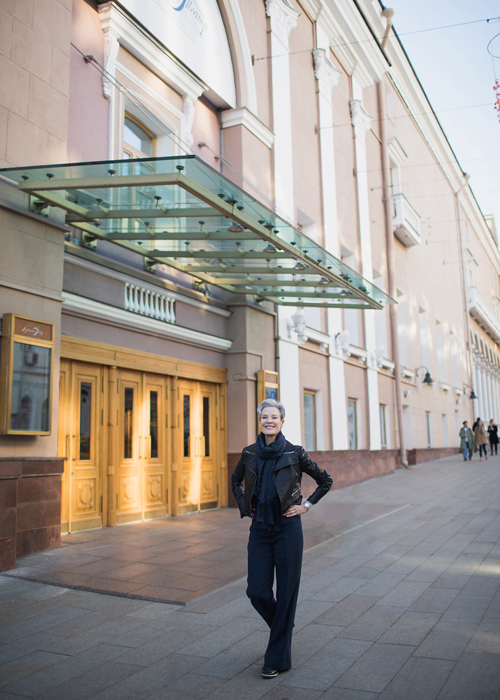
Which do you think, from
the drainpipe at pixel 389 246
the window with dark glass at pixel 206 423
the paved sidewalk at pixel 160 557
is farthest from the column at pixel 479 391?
the paved sidewalk at pixel 160 557

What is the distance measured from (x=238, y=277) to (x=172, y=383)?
2623 millimetres

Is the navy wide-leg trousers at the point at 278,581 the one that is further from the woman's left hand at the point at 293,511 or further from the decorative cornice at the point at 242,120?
the decorative cornice at the point at 242,120

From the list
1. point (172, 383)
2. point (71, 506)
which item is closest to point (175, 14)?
point (172, 383)

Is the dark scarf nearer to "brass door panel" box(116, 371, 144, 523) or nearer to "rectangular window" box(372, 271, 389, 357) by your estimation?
"brass door panel" box(116, 371, 144, 523)

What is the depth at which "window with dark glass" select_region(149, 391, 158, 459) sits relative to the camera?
36.8 feet

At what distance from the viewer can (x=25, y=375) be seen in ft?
24.7

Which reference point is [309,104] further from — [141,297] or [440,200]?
[440,200]

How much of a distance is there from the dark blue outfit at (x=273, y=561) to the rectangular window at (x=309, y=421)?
1190 cm

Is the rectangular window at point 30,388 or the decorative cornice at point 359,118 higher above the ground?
the decorative cornice at point 359,118

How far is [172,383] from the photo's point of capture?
11766mm

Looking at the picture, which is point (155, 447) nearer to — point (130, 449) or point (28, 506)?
point (130, 449)

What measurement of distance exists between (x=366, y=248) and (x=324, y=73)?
5.37 m

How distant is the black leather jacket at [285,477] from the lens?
425 centimetres

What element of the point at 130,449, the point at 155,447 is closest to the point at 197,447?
the point at 155,447
